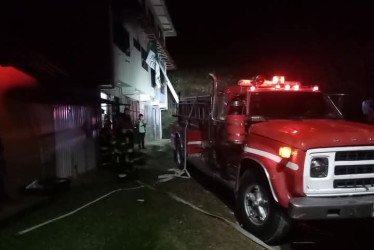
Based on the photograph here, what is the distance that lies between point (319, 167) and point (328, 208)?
484 mm

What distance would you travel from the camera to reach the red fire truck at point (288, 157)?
450 centimetres

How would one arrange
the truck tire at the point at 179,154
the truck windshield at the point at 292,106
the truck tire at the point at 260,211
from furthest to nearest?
the truck tire at the point at 179,154 < the truck windshield at the point at 292,106 < the truck tire at the point at 260,211

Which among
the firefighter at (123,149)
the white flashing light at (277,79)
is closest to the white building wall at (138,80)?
the firefighter at (123,149)

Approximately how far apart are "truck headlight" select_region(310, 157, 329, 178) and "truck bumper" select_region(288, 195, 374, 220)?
0.28 m

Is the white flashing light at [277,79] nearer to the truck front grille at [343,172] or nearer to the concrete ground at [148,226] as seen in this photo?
the concrete ground at [148,226]

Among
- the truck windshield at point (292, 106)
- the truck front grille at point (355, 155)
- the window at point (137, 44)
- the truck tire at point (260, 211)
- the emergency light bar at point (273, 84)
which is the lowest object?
the truck tire at point (260, 211)

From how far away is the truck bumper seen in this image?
434cm

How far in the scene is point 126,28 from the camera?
16828 mm

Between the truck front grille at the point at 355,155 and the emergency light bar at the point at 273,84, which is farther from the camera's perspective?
the emergency light bar at the point at 273,84

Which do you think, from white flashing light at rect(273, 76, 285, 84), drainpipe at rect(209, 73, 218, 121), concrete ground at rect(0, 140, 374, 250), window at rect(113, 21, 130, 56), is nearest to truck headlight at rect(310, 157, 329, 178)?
concrete ground at rect(0, 140, 374, 250)

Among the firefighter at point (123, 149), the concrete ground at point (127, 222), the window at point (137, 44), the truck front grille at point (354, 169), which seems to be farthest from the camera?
the window at point (137, 44)

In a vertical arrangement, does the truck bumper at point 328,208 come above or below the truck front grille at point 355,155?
below

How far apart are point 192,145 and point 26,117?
3788 mm

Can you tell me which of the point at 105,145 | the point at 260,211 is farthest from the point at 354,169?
the point at 105,145
